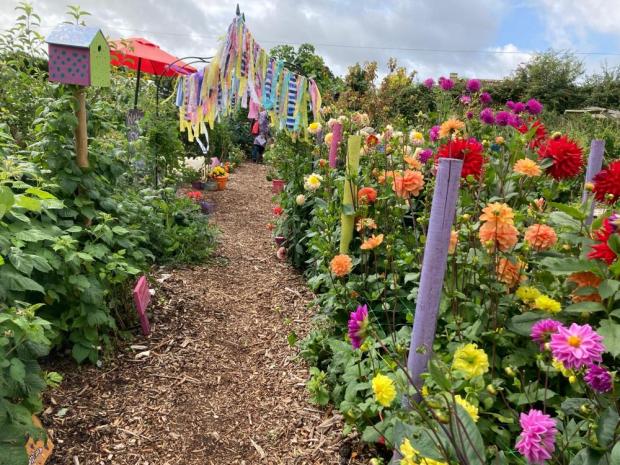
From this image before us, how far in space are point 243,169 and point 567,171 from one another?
9094mm

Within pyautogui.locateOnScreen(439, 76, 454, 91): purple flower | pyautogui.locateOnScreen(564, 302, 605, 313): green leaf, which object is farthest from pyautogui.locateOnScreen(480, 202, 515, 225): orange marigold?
pyautogui.locateOnScreen(439, 76, 454, 91): purple flower

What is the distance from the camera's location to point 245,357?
2.52 meters

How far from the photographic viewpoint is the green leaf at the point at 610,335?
100 centimetres

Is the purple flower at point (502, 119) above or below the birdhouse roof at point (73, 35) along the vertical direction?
below

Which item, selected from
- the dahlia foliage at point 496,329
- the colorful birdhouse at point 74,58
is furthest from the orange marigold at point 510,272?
the colorful birdhouse at point 74,58

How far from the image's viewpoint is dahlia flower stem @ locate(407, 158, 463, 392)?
1.26 meters

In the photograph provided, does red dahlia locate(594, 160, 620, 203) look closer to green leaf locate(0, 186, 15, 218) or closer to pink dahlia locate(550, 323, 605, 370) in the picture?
pink dahlia locate(550, 323, 605, 370)

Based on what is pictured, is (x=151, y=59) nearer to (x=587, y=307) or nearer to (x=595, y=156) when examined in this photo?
(x=595, y=156)

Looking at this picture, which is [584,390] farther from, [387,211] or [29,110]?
[29,110]

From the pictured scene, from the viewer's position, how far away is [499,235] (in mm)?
1223

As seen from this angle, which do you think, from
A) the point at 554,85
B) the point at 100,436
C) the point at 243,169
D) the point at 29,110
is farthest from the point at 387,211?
the point at 554,85

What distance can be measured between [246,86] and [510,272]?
3.43 metres

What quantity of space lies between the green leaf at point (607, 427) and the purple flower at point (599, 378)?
125 mm

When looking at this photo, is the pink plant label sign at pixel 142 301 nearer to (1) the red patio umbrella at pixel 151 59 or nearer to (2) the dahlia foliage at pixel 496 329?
(2) the dahlia foliage at pixel 496 329
